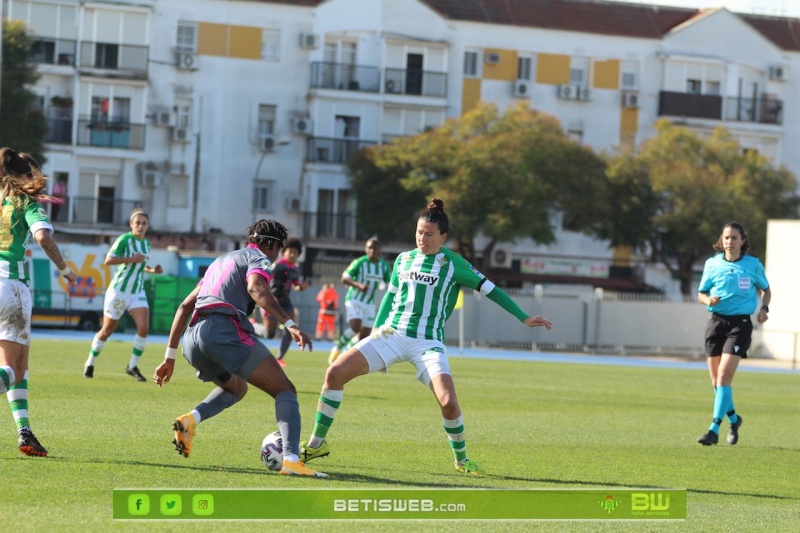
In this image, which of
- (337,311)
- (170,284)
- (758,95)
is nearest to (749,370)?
(337,311)

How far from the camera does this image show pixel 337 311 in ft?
139

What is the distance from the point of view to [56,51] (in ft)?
177

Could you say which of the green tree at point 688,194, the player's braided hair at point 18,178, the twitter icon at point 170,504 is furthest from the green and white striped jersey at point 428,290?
the green tree at point 688,194

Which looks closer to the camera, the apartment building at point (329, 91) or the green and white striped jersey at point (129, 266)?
the green and white striped jersey at point (129, 266)

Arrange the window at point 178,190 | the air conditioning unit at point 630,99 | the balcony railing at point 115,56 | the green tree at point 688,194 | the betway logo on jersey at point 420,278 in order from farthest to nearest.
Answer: the air conditioning unit at point 630,99
the window at point 178,190
the balcony railing at point 115,56
the green tree at point 688,194
the betway logo on jersey at point 420,278

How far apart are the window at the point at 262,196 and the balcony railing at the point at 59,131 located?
314 inches

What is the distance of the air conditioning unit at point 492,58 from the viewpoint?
58438mm

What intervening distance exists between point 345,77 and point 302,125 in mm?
3060

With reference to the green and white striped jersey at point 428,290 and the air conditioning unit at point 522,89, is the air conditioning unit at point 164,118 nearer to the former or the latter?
the air conditioning unit at point 522,89

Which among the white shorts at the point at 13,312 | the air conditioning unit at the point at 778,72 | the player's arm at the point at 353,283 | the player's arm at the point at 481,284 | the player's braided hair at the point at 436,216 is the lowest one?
the player's arm at the point at 353,283

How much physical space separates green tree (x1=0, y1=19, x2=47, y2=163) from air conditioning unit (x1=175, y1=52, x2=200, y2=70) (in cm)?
678

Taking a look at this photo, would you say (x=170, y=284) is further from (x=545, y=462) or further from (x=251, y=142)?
(x=545, y=462)

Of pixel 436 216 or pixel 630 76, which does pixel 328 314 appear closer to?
pixel 630 76

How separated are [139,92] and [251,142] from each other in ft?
16.6
